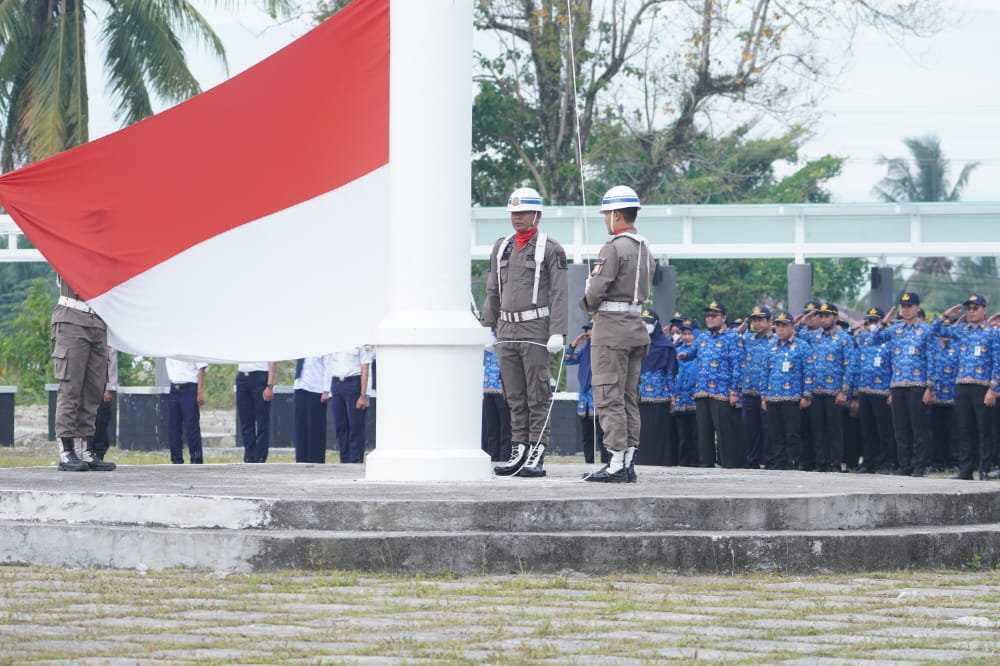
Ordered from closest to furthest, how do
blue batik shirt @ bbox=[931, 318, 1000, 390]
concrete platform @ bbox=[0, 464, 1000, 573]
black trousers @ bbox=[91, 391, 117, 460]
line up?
concrete platform @ bbox=[0, 464, 1000, 573], blue batik shirt @ bbox=[931, 318, 1000, 390], black trousers @ bbox=[91, 391, 117, 460]

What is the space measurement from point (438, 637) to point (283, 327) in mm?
5039

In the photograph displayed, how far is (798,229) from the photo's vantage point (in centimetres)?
2431

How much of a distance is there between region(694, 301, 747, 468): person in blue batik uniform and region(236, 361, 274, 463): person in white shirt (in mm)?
4390

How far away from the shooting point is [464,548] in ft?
25.0

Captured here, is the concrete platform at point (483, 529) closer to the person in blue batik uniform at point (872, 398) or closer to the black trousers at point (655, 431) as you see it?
the person in blue batik uniform at point (872, 398)

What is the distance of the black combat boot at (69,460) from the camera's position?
34.6ft

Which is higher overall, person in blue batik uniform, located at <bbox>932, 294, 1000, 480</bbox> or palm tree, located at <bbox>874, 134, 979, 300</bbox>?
palm tree, located at <bbox>874, 134, 979, 300</bbox>

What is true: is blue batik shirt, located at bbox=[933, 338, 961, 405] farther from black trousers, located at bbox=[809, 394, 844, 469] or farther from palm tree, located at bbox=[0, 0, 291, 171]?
palm tree, located at bbox=[0, 0, 291, 171]

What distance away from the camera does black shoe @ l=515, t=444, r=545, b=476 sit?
10086 mm

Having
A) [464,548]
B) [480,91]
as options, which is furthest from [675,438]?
[480,91]

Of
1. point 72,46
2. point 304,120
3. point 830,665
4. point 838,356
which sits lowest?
point 830,665

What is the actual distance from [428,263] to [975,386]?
7.80 metres

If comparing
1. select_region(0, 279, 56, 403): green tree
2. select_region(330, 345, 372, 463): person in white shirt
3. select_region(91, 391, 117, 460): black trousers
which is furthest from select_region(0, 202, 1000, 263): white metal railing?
select_region(91, 391, 117, 460): black trousers

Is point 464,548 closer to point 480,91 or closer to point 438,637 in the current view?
point 438,637
